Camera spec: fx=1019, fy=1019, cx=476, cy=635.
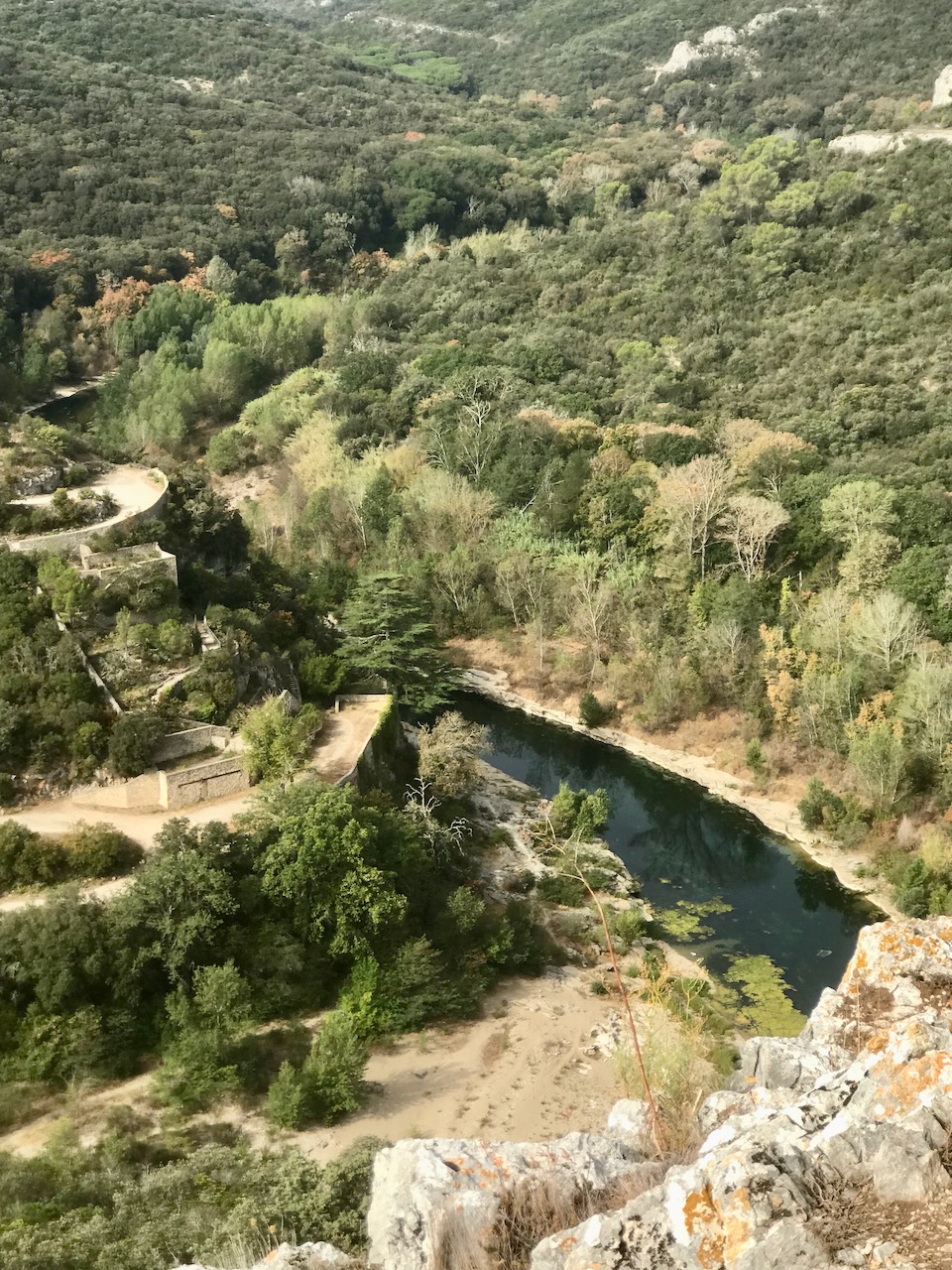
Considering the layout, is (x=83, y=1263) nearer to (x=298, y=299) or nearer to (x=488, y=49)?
(x=298, y=299)

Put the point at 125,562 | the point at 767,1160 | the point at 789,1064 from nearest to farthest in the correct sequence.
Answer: the point at 767,1160, the point at 789,1064, the point at 125,562

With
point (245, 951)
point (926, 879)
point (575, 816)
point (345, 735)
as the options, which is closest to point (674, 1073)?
point (245, 951)

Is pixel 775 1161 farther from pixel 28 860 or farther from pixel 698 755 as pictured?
pixel 698 755

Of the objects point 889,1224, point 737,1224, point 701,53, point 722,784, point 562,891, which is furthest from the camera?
point 701,53

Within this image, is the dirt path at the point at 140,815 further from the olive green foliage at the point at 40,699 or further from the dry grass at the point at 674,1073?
the dry grass at the point at 674,1073

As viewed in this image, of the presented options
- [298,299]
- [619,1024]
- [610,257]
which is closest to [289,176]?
[298,299]

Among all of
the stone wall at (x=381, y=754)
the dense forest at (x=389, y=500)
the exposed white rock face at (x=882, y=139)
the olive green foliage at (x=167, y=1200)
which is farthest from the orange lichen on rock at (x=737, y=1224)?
the exposed white rock face at (x=882, y=139)
